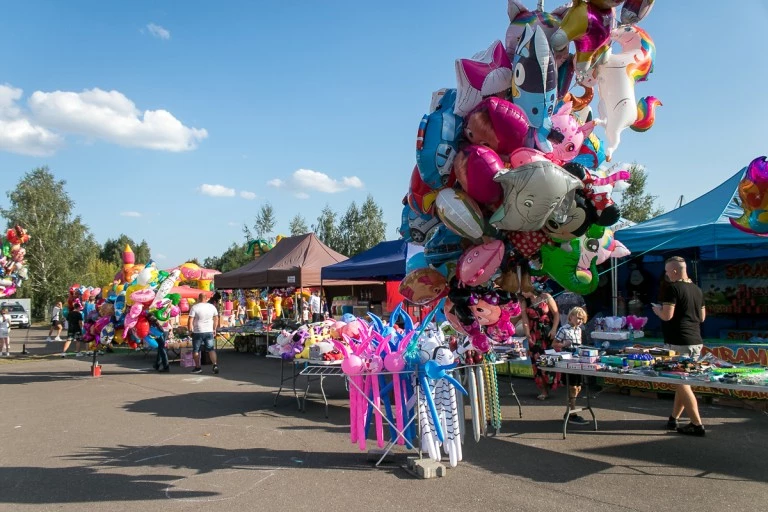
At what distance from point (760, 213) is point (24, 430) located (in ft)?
29.7

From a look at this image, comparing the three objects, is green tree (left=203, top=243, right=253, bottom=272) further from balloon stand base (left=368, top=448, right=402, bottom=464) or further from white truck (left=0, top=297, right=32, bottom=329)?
balloon stand base (left=368, top=448, right=402, bottom=464)

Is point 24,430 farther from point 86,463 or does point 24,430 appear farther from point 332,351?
point 332,351

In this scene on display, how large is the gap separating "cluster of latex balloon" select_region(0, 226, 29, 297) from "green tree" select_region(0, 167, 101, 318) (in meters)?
21.7

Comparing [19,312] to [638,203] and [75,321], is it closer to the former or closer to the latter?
[75,321]

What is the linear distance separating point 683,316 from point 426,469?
3219 millimetres

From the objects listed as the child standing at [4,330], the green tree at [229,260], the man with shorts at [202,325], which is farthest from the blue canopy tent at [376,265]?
the green tree at [229,260]

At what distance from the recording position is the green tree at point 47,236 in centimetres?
3638

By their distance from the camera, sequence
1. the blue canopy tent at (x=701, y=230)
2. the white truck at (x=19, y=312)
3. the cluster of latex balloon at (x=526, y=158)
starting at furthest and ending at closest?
the white truck at (x=19, y=312) < the blue canopy tent at (x=701, y=230) < the cluster of latex balloon at (x=526, y=158)

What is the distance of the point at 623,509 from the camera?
380 centimetres

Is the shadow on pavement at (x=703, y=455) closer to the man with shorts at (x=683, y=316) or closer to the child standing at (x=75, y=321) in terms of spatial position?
the man with shorts at (x=683, y=316)

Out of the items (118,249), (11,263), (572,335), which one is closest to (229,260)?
(118,249)

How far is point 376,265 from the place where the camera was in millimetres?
11055

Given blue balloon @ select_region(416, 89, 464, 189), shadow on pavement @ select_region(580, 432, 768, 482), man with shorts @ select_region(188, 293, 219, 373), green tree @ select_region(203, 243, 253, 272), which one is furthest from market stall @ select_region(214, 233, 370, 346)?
green tree @ select_region(203, 243, 253, 272)

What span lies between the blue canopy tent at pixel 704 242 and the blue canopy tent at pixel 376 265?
13.5 feet
